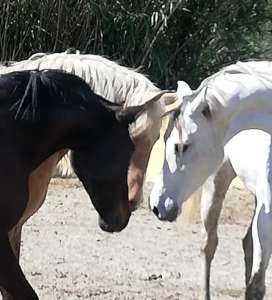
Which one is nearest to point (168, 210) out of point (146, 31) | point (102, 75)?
point (102, 75)

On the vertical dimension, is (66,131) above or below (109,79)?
above

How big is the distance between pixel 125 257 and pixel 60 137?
3057mm

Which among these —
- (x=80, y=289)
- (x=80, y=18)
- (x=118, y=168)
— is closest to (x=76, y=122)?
(x=118, y=168)

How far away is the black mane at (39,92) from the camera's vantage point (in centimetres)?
368

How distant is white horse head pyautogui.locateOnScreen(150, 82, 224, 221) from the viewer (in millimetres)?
4301

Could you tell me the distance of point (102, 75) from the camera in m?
4.67

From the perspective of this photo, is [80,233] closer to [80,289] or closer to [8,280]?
[80,289]

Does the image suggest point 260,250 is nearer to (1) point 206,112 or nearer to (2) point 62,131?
(1) point 206,112

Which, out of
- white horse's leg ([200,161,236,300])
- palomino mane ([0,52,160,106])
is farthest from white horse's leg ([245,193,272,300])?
white horse's leg ([200,161,236,300])

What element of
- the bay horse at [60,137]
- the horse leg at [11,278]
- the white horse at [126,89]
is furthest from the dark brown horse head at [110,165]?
the white horse at [126,89]

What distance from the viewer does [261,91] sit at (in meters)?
4.34

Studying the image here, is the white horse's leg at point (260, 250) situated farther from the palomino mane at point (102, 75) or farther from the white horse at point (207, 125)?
the palomino mane at point (102, 75)

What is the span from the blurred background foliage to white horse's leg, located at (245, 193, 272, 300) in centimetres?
711

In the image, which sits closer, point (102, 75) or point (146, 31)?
point (102, 75)
